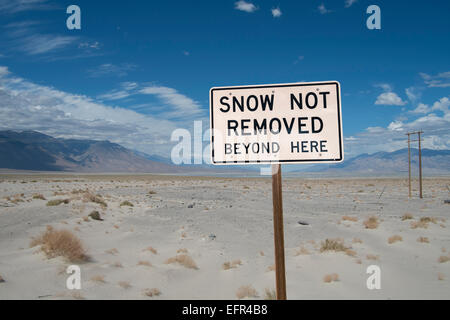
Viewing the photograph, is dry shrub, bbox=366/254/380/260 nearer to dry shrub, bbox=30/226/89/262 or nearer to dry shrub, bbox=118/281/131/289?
dry shrub, bbox=118/281/131/289

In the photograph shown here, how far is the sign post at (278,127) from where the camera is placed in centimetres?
353

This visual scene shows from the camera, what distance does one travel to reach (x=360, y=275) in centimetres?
829

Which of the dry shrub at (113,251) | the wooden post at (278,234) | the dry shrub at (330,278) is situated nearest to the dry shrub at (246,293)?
the dry shrub at (330,278)

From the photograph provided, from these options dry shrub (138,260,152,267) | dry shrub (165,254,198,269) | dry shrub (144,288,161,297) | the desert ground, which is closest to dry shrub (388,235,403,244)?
the desert ground

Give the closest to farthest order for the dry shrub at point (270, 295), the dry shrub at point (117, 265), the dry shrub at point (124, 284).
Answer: the dry shrub at point (270, 295) → the dry shrub at point (124, 284) → the dry shrub at point (117, 265)

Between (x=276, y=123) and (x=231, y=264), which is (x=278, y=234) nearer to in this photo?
(x=276, y=123)

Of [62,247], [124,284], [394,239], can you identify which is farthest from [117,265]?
[394,239]

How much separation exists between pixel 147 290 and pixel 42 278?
234 centimetres

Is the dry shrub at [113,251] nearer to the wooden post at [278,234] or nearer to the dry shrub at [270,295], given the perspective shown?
the dry shrub at [270,295]

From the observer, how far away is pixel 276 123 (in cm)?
365

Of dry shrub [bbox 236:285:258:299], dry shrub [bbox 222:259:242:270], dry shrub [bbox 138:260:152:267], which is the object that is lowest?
dry shrub [bbox 222:259:242:270]

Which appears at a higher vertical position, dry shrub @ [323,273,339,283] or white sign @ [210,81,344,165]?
white sign @ [210,81,344,165]

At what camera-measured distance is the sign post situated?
11.6 ft
